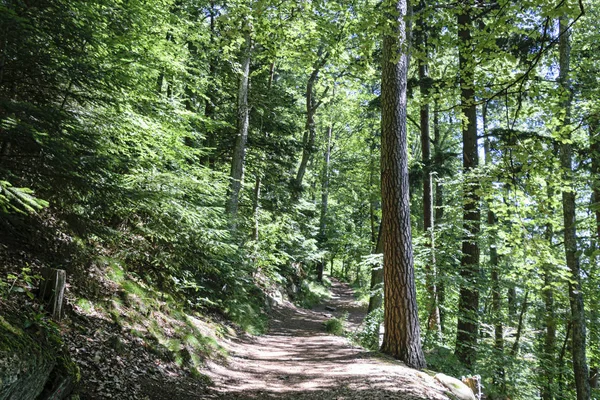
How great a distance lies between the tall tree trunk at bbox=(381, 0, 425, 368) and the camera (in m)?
6.61

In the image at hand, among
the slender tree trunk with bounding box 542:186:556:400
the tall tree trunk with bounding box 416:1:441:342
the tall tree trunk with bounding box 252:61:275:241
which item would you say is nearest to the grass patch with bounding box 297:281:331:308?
the tall tree trunk with bounding box 252:61:275:241

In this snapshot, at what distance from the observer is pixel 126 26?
23.5 ft

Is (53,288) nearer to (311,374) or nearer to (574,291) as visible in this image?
(311,374)

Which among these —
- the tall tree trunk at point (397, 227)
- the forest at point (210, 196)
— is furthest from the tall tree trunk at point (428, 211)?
the tall tree trunk at point (397, 227)

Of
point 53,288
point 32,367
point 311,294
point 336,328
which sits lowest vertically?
point 311,294

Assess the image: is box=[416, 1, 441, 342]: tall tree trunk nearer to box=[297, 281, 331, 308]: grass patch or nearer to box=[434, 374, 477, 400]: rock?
box=[434, 374, 477, 400]: rock

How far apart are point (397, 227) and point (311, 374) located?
320 cm

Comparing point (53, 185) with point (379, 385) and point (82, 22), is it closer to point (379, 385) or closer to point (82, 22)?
point (82, 22)

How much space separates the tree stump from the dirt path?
8.85 ft

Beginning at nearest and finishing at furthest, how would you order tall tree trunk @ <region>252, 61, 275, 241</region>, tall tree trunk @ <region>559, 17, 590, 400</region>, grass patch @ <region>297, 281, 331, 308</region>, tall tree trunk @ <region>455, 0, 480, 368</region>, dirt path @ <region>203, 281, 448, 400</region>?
dirt path @ <region>203, 281, 448, 400</region>
tall tree trunk @ <region>559, 17, 590, 400</region>
tall tree trunk @ <region>455, 0, 480, 368</region>
tall tree trunk @ <region>252, 61, 275, 241</region>
grass patch @ <region>297, 281, 331, 308</region>

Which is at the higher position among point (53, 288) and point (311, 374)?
point (53, 288)

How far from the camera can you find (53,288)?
15.4 feet

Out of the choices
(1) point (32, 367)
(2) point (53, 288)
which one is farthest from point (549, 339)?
(1) point (32, 367)

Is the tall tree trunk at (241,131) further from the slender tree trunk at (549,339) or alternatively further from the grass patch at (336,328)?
the slender tree trunk at (549,339)
